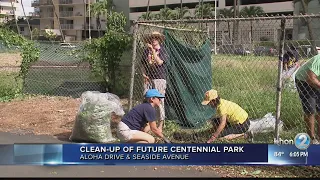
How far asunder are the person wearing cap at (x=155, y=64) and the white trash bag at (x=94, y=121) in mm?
876

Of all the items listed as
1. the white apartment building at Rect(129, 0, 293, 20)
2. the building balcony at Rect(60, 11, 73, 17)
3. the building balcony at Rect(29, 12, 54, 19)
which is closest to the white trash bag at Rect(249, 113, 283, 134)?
the white apartment building at Rect(129, 0, 293, 20)

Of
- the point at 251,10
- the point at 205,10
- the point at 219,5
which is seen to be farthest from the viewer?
the point at 219,5

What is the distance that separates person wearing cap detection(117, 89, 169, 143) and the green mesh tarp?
1.89 m

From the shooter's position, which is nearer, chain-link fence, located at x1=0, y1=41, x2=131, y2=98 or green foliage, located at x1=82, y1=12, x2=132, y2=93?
green foliage, located at x1=82, y1=12, x2=132, y2=93

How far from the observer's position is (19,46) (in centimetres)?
1187

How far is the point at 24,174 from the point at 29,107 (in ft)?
17.5

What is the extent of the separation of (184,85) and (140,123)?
7.29ft

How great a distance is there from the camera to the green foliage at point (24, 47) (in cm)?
1180

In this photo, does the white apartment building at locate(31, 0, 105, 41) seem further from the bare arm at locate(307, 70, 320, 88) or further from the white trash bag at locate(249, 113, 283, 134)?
the bare arm at locate(307, 70, 320, 88)

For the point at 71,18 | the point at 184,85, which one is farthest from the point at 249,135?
the point at 71,18

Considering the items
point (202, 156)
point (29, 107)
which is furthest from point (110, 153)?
point (29, 107)

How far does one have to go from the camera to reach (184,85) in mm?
7957

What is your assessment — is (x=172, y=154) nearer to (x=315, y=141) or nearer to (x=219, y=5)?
(x=315, y=141)

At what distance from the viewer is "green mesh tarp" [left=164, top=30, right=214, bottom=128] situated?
7852 millimetres
